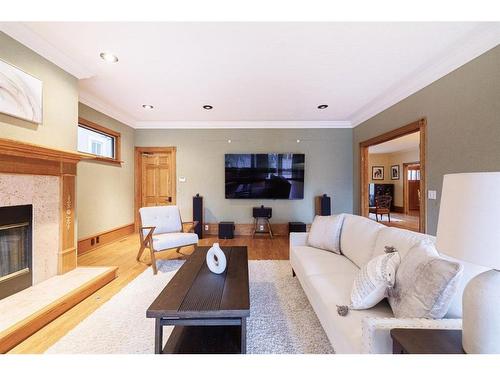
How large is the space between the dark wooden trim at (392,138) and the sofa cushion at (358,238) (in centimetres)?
125

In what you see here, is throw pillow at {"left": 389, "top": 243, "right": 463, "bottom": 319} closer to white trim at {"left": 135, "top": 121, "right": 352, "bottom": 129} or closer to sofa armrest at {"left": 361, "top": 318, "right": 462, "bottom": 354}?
sofa armrest at {"left": 361, "top": 318, "right": 462, "bottom": 354}

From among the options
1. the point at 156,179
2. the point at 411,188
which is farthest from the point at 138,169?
the point at 411,188

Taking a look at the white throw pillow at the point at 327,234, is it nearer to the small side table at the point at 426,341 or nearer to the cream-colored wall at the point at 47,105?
the small side table at the point at 426,341

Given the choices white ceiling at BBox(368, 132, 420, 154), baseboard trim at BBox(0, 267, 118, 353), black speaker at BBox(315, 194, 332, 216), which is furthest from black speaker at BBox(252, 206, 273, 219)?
white ceiling at BBox(368, 132, 420, 154)

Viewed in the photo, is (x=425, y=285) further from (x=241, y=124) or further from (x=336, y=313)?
(x=241, y=124)

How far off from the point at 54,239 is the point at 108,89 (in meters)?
2.25

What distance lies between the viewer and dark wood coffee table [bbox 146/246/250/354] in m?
1.28

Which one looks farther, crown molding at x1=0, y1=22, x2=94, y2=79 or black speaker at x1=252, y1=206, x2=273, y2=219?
black speaker at x1=252, y1=206, x2=273, y2=219

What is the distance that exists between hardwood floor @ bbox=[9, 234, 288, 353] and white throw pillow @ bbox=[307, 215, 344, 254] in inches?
42.2

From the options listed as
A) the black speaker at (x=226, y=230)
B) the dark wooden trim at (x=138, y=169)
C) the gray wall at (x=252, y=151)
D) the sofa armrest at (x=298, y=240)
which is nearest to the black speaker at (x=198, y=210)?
the gray wall at (x=252, y=151)

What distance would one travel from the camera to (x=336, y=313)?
4.29ft

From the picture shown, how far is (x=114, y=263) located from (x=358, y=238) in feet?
10.8
